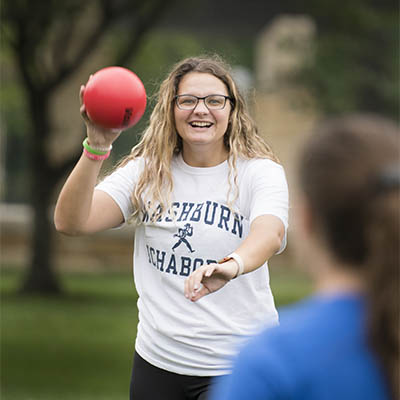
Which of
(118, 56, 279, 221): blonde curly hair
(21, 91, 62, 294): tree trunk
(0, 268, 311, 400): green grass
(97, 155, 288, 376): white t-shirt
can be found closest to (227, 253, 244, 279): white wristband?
(97, 155, 288, 376): white t-shirt

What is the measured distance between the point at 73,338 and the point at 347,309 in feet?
31.1

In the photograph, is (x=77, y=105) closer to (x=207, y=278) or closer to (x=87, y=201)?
(x=87, y=201)

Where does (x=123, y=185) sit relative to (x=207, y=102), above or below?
below

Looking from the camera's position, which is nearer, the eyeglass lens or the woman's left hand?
the woman's left hand

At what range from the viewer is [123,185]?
127 inches

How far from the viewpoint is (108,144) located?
283 centimetres

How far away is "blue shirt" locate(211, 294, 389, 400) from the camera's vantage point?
133cm

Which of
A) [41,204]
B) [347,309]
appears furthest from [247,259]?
[41,204]

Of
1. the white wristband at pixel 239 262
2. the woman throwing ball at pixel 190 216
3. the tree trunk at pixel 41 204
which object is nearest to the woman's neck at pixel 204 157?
the woman throwing ball at pixel 190 216

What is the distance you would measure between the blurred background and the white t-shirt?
379cm

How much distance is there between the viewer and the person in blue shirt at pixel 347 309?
133 centimetres

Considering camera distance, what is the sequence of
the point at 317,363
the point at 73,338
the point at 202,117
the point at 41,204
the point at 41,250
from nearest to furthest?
1. the point at 317,363
2. the point at 202,117
3. the point at 73,338
4. the point at 41,204
5. the point at 41,250

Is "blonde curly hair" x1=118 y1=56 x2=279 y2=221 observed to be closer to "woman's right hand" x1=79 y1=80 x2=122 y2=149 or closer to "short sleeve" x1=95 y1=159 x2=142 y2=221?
"short sleeve" x1=95 y1=159 x2=142 y2=221

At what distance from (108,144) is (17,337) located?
8.19m
